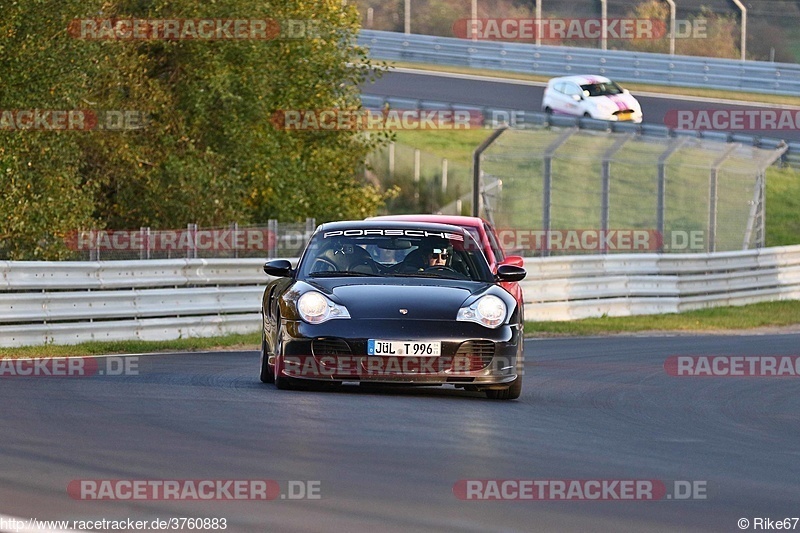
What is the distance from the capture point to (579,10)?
52531mm

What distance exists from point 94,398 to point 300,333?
147 cm

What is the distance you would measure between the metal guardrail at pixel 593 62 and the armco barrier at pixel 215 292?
16804 millimetres

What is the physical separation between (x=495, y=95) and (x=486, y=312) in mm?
35037

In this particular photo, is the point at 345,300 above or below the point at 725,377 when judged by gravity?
above

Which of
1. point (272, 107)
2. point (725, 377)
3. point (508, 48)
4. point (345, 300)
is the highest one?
point (508, 48)

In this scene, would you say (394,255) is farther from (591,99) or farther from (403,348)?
(591,99)

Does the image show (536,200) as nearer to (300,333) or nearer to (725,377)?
(725,377)

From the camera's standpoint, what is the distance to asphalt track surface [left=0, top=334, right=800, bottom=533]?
20.7 ft

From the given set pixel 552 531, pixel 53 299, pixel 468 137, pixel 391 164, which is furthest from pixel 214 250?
pixel 468 137

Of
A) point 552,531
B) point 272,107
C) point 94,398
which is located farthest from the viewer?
point 272,107
